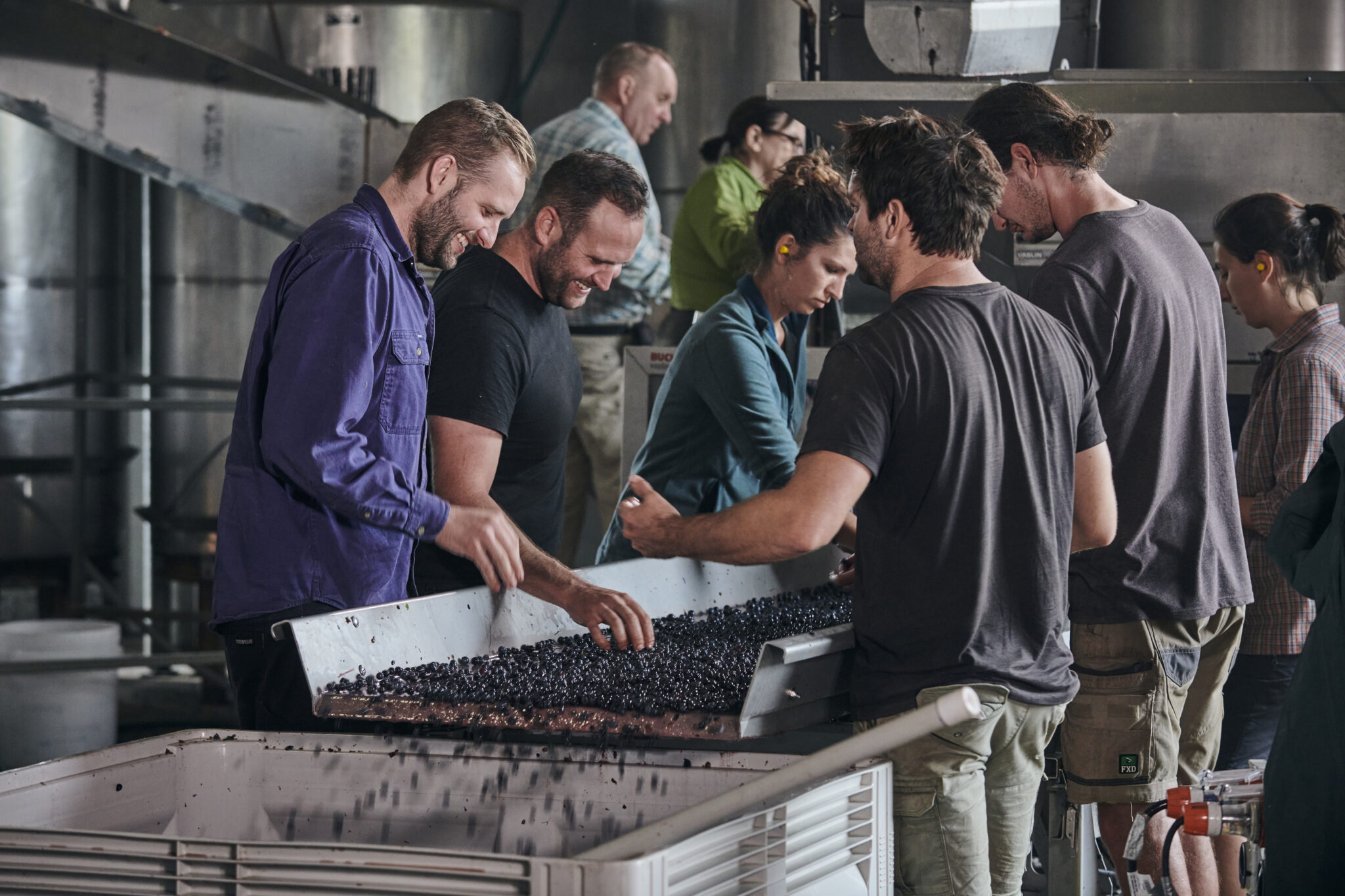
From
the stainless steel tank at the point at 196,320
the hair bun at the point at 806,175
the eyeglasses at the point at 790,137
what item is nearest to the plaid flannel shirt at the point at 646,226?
the eyeglasses at the point at 790,137

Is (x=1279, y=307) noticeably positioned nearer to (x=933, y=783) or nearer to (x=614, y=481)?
(x=933, y=783)

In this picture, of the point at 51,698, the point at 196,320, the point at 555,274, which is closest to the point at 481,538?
the point at 555,274

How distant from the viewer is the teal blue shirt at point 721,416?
2.54 metres

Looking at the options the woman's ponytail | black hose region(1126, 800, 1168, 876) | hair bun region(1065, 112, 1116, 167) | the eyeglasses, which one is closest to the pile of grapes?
black hose region(1126, 800, 1168, 876)

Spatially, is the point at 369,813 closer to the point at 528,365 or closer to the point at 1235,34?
the point at 528,365

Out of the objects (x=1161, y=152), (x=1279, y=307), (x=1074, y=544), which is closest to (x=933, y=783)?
(x=1074, y=544)

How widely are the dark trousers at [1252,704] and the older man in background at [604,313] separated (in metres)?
2.07

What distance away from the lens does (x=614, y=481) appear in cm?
455

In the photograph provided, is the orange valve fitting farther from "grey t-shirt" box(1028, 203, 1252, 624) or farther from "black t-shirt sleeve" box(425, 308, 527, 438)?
"black t-shirt sleeve" box(425, 308, 527, 438)

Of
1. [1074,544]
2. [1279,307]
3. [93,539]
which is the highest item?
[1279,307]

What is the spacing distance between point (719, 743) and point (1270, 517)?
1555 mm

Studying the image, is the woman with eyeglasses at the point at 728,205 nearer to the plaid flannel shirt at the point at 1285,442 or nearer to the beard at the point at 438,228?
the plaid flannel shirt at the point at 1285,442

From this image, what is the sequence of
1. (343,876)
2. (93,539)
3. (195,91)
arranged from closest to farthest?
(343,876)
(195,91)
(93,539)

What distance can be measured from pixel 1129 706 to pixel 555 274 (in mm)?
1156
